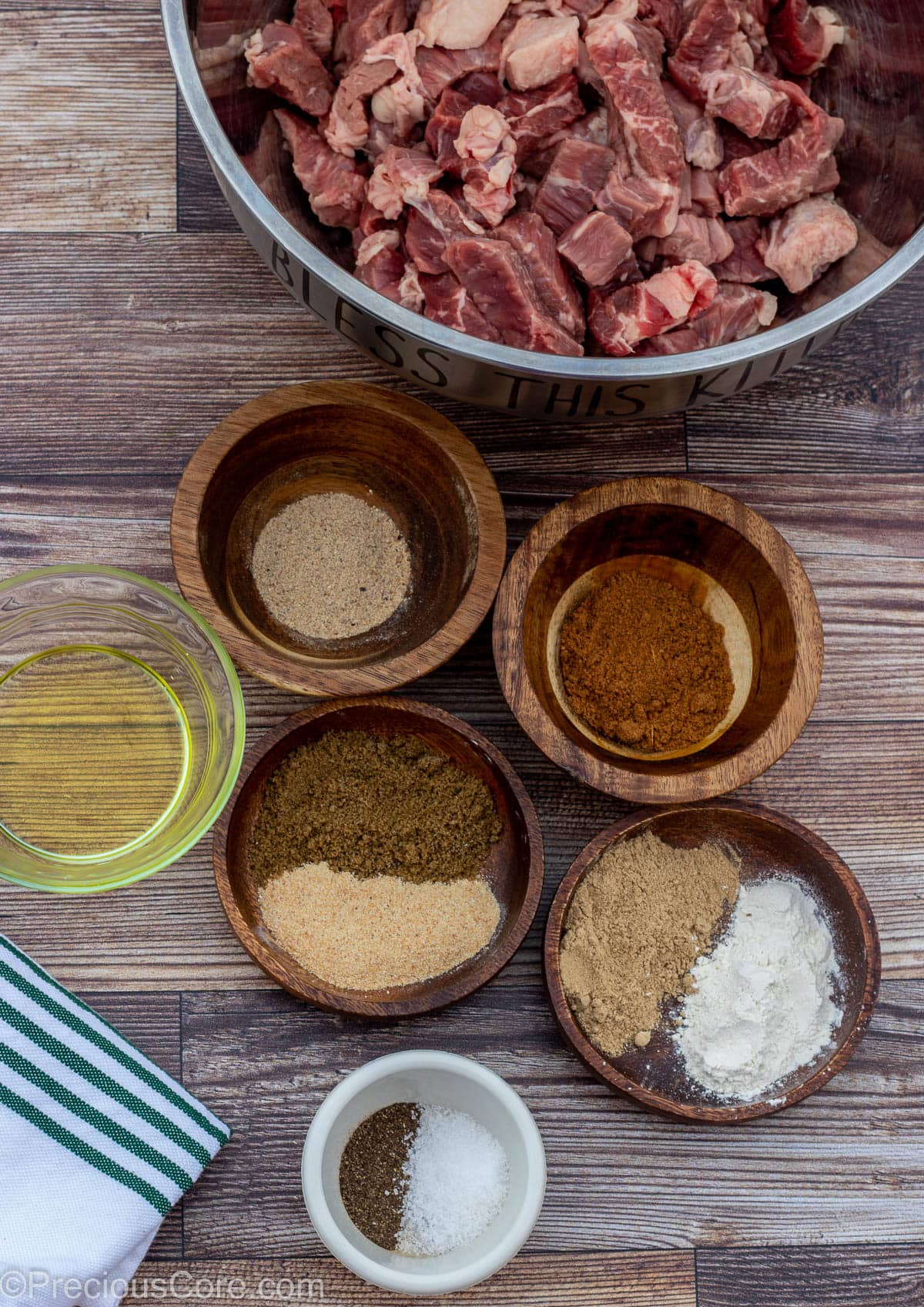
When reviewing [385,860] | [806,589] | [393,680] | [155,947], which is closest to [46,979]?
[155,947]

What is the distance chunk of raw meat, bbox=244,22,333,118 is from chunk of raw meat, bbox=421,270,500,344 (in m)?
0.29

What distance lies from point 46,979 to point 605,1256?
3.05 feet

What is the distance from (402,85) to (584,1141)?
4.95 ft

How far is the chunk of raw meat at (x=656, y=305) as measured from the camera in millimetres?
1354

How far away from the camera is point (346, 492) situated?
1.63 meters

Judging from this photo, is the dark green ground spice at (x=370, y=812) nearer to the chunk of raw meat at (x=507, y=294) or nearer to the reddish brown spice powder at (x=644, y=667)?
the reddish brown spice powder at (x=644, y=667)

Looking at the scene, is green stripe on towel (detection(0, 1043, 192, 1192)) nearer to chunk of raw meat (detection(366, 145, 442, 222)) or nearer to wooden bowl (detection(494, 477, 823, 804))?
wooden bowl (detection(494, 477, 823, 804))

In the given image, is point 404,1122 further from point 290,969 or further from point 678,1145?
point 678,1145

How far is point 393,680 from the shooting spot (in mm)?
1439

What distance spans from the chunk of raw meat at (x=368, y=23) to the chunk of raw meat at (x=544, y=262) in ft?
0.97

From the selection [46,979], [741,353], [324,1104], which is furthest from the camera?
[46,979]

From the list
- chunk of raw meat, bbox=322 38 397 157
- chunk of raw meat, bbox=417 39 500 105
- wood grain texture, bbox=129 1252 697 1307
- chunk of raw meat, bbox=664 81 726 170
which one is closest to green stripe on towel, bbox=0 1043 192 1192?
wood grain texture, bbox=129 1252 697 1307

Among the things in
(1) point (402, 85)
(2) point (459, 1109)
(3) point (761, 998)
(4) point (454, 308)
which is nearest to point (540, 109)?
(1) point (402, 85)

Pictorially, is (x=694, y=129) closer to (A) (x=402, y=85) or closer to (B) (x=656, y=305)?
(B) (x=656, y=305)
